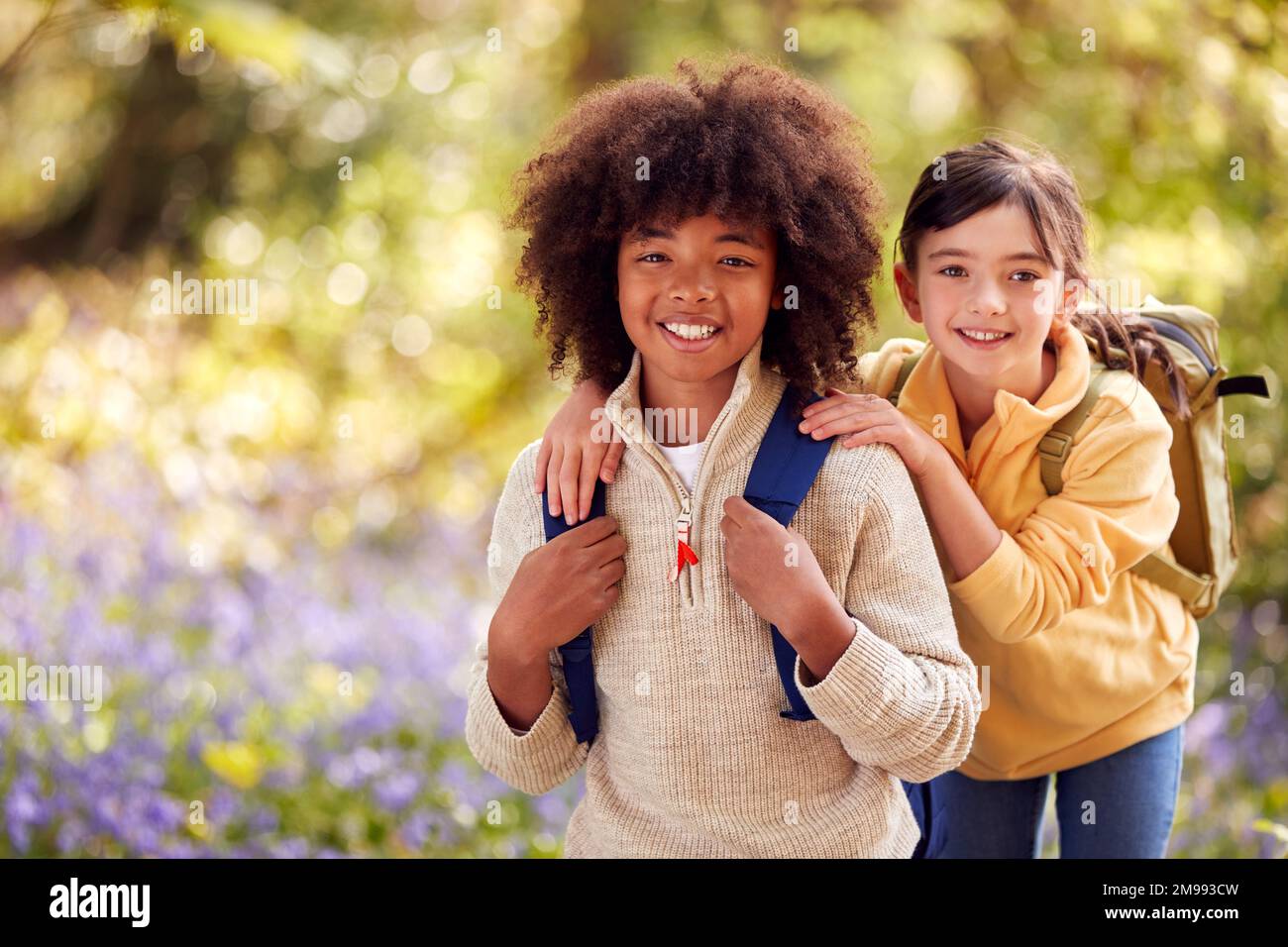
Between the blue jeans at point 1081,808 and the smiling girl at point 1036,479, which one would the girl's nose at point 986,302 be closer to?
the smiling girl at point 1036,479

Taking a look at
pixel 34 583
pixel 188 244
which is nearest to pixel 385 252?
pixel 188 244

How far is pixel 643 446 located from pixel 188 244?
15.4 ft

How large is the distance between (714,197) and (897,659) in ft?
2.17

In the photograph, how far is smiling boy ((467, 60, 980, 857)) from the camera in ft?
5.50

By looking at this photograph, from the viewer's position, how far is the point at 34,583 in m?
3.70

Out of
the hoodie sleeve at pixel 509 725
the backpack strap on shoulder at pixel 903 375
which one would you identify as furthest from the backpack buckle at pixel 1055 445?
the hoodie sleeve at pixel 509 725

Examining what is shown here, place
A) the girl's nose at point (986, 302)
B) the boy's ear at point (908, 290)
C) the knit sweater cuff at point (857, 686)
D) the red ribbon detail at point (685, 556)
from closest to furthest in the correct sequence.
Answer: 1. the knit sweater cuff at point (857, 686)
2. the red ribbon detail at point (685, 556)
3. the girl's nose at point (986, 302)
4. the boy's ear at point (908, 290)

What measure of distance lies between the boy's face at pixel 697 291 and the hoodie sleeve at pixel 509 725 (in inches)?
12.1

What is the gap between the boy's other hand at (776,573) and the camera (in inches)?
63.9

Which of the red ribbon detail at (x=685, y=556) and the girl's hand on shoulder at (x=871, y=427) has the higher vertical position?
the girl's hand on shoulder at (x=871, y=427)

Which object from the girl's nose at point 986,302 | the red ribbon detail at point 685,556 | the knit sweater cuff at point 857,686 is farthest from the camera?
the girl's nose at point 986,302

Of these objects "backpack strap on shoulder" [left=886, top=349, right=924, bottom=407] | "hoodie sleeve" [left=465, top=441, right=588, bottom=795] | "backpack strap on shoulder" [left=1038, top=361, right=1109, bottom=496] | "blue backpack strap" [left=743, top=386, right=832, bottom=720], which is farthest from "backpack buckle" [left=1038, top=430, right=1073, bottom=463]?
"hoodie sleeve" [left=465, top=441, right=588, bottom=795]

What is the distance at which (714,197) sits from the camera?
167 centimetres

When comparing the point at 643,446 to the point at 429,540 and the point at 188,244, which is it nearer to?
the point at 429,540
